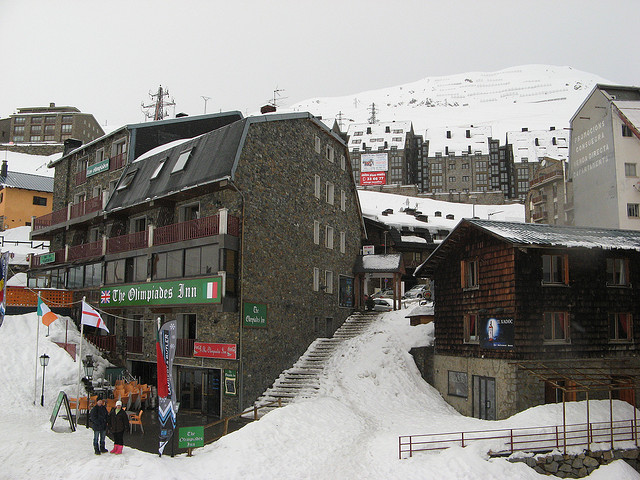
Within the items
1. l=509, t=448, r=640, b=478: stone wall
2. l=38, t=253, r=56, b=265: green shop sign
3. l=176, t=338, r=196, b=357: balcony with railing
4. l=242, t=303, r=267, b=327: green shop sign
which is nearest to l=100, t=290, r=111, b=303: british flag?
l=176, t=338, r=196, b=357: balcony with railing

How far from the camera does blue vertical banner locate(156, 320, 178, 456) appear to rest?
16.3 m

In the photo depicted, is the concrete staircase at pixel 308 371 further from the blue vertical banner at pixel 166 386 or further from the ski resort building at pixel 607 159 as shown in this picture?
the ski resort building at pixel 607 159

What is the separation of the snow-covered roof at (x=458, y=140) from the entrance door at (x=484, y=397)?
97270 millimetres

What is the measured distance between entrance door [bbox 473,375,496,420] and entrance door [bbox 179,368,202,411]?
12.2m

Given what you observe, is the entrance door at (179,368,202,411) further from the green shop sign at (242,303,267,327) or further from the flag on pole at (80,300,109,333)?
the flag on pole at (80,300,109,333)

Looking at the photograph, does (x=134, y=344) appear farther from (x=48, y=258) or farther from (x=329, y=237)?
(x=329, y=237)

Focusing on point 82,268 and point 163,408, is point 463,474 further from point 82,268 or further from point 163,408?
point 82,268

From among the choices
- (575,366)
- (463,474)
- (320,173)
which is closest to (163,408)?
(463,474)

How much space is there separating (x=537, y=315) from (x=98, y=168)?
89.3 ft

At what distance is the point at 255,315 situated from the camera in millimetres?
25188

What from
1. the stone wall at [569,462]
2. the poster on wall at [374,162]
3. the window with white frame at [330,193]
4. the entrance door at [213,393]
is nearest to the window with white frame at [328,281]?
the window with white frame at [330,193]

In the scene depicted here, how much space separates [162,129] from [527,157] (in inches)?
3560

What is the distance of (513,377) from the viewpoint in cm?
2153

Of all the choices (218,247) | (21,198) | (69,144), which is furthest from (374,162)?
(218,247)
